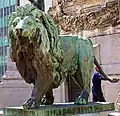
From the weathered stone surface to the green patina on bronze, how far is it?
15.8ft

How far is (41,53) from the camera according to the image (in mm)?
4867

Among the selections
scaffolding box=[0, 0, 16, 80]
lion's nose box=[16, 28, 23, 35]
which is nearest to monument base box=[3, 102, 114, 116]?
lion's nose box=[16, 28, 23, 35]

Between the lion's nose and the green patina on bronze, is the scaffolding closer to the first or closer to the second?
the green patina on bronze

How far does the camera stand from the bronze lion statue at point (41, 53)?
480cm

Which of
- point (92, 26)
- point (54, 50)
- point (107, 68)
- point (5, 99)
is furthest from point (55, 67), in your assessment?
point (5, 99)

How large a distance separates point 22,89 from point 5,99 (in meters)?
0.70

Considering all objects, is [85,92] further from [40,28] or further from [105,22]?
[105,22]

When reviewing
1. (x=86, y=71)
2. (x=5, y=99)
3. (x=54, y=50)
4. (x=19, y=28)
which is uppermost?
(x=19, y=28)

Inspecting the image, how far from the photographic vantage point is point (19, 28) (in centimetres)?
464

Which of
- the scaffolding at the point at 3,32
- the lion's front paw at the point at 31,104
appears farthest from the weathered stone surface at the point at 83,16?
the scaffolding at the point at 3,32

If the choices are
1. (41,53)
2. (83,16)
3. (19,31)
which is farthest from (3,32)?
(19,31)

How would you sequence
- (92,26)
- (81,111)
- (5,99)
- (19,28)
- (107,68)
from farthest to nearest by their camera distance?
1. (5,99)
2. (92,26)
3. (107,68)
4. (81,111)
5. (19,28)

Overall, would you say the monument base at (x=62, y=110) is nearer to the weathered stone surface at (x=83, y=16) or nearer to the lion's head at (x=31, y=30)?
the lion's head at (x=31, y=30)

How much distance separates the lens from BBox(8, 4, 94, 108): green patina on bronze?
4797 millimetres
